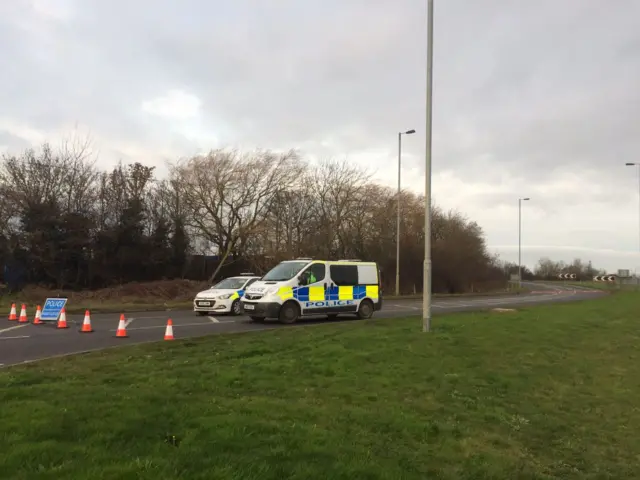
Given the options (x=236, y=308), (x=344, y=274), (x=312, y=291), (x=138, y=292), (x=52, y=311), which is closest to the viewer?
(x=52, y=311)

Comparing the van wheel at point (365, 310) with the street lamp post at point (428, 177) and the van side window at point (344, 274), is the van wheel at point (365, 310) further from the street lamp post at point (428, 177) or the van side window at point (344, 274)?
the street lamp post at point (428, 177)

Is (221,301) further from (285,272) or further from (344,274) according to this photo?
(344,274)

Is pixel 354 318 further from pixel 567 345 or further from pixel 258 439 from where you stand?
pixel 258 439

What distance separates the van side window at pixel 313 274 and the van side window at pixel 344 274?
44 centimetres

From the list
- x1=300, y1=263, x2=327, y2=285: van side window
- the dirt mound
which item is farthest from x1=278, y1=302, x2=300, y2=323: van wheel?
the dirt mound

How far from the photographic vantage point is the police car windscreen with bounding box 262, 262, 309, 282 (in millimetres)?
17672

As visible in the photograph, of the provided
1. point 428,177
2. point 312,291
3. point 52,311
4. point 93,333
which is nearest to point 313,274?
point 312,291

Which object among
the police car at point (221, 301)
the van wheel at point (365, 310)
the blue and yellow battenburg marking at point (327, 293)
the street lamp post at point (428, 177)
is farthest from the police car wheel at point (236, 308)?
the street lamp post at point (428, 177)

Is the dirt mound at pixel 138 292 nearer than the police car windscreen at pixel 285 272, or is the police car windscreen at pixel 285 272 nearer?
the police car windscreen at pixel 285 272

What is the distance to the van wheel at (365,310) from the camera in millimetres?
19953

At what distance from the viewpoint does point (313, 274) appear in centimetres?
1805

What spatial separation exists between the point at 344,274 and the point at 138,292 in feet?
56.8

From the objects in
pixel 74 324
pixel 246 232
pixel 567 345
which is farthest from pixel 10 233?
pixel 567 345

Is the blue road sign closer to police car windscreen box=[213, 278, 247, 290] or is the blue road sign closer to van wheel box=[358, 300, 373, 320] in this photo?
police car windscreen box=[213, 278, 247, 290]
